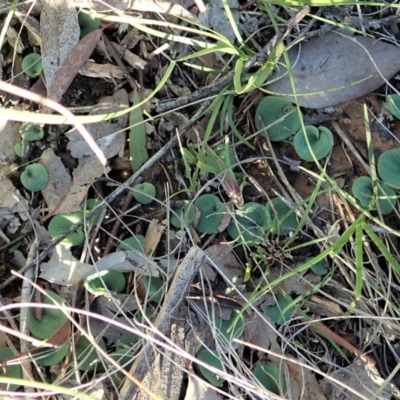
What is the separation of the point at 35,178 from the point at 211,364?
643 mm

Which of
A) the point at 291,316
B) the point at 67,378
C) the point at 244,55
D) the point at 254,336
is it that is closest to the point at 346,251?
the point at 291,316

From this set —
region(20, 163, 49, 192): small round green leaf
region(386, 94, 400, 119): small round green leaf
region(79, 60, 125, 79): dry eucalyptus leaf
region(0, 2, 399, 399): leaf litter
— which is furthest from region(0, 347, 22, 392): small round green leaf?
region(386, 94, 400, 119): small round green leaf

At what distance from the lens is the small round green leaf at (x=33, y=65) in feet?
4.55

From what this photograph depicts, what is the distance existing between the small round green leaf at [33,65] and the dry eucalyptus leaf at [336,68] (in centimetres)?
61

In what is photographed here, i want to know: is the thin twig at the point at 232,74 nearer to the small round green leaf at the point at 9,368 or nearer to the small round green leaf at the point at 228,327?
the small round green leaf at the point at 228,327

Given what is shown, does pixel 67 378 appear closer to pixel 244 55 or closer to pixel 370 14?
pixel 244 55

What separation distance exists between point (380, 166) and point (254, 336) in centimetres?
53

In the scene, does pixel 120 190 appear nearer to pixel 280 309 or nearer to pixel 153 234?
pixel 153 234

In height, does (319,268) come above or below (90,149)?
below

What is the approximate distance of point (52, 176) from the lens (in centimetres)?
138

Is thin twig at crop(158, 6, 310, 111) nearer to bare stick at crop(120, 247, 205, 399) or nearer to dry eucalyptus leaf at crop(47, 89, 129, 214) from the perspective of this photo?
dry eucalyptus leaf at crop(47, 89, 129, 214)

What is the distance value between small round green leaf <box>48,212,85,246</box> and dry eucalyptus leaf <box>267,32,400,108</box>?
607mm

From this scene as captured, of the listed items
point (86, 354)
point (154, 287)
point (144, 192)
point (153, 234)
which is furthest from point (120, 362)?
point (144, 192)

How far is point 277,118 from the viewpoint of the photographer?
136cm
